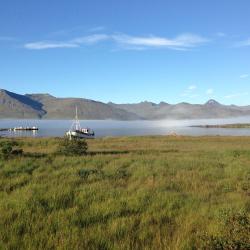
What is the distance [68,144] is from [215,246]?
25.3 meters

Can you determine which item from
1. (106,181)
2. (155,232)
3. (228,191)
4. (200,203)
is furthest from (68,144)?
(155,232)

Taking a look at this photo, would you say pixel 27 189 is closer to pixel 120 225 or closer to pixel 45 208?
A: pixel 45 208

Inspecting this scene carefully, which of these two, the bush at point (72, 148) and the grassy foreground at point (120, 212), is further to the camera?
the bush at point (72, 148)

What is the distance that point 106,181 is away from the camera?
14312 mm

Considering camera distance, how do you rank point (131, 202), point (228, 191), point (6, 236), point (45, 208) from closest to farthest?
point (6, 236) → point (45, 208) → point (131, 202) → point (228, 191)

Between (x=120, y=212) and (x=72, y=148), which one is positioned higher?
(x=72, y=148)

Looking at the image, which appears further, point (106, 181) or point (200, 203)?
point (106, 181)

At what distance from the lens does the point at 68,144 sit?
1232 inches

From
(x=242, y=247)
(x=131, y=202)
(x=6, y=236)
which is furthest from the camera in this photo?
(x=131, y=202)

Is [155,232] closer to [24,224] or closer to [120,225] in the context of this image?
[120,225]

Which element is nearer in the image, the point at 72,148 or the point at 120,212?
the point at 120,212

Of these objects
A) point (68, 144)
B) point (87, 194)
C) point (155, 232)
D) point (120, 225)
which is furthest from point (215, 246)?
point (68, 144)

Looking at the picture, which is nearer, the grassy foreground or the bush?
the grassy foreground

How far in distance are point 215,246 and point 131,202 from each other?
4198 millimetres
